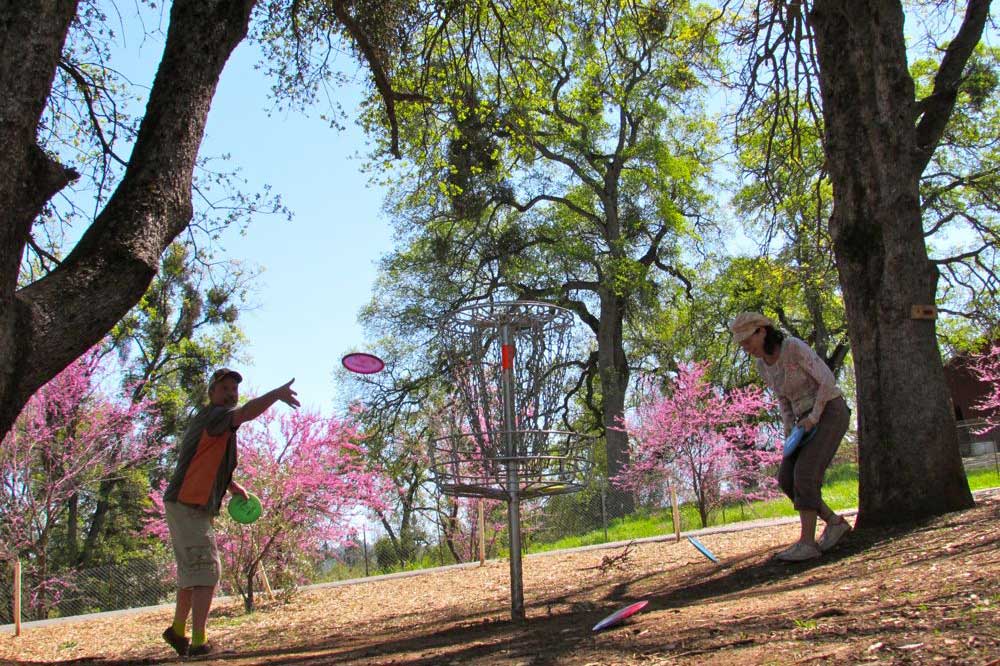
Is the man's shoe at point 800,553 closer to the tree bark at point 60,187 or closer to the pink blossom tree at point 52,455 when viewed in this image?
the tree bark at point 60,187

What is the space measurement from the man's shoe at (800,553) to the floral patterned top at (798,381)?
698 millimetres

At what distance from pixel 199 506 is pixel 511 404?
75.9 inches

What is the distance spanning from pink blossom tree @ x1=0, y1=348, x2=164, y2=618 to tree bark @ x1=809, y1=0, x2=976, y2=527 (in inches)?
464

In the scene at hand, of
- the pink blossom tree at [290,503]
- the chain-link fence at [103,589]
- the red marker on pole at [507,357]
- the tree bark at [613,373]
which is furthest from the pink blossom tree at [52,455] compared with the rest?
the tree bark at [613,373]

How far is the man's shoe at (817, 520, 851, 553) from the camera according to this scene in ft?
16.0

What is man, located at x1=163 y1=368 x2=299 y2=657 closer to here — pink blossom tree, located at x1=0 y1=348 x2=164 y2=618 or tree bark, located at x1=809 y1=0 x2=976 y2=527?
tree bark, located at x1=809 y1=0 x2=976 y2=527

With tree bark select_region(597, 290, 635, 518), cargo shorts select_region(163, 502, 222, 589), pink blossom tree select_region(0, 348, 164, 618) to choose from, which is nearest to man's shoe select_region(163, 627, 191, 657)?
cargo shorts select_region(163, 502, 222, 589)

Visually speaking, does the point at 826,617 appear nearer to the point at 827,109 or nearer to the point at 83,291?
the point at 83,291

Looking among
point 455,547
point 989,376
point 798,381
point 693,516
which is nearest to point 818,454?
point 798,381

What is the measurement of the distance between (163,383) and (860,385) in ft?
87.8

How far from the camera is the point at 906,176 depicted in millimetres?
5641

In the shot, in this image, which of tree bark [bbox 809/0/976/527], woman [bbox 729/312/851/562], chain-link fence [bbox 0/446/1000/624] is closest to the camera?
woman [bbox 729/312/851/562]

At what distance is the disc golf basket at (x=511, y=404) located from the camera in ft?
14.7

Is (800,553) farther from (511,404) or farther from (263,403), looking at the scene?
(263,403)
